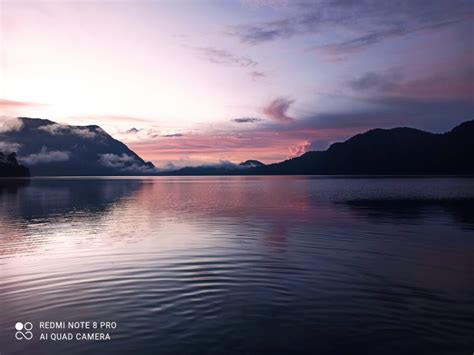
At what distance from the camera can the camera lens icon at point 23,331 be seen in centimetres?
1581

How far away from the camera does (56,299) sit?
67.8 feet

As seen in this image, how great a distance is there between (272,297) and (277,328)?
176 inches

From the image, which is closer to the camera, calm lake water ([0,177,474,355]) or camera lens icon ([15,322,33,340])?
calm lake water ([0,177,474,355])

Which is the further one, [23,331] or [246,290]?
[246,290]

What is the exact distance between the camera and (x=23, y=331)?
16.4 m

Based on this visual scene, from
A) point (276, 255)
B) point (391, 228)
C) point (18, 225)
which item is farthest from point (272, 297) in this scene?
point (18, 225)

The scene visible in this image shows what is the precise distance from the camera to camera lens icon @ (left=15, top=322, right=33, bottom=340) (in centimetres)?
1581

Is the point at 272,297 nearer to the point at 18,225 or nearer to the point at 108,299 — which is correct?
the point at 108,299

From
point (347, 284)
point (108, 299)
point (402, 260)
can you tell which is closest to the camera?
point (108, 299)

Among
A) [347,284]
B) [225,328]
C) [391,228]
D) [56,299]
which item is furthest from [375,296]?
[391,228]

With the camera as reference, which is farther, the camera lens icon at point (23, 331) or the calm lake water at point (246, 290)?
the camera lens icon at point (23, 331)

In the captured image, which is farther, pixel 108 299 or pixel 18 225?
pixel 18 225

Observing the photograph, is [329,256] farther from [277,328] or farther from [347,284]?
[277,328]

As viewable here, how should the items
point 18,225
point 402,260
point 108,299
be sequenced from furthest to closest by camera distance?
point 18,225 → point 402,260 → point 108,299
